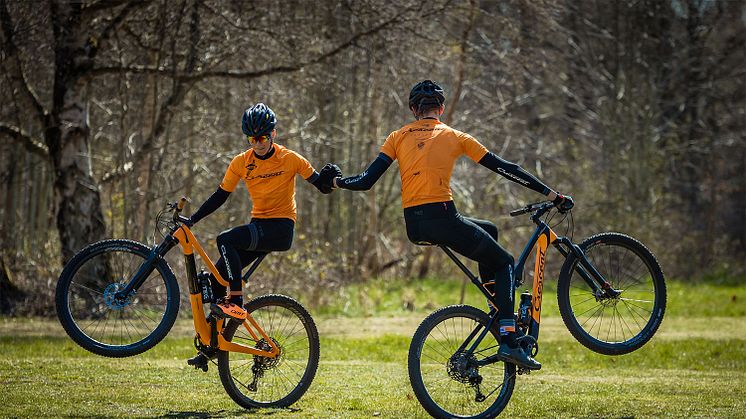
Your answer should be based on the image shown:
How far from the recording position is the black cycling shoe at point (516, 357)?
22.9 ft

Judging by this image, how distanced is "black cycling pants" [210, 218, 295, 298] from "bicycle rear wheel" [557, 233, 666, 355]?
2103 mm

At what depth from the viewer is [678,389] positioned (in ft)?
29.8

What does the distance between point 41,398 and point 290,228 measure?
2216 mm

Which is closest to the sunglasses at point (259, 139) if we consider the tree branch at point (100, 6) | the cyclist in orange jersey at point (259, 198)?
the cyclist in orange jersey at point (259, 198)

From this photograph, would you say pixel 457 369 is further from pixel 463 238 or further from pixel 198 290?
pixel 198 290

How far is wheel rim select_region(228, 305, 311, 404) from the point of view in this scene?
7562mm

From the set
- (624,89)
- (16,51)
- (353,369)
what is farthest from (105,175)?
(624,89)

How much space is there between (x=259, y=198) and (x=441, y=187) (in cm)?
142

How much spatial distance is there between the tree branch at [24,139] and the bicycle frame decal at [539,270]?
11142 millimetres

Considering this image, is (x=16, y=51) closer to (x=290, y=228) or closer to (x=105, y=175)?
(x=105, y=175)

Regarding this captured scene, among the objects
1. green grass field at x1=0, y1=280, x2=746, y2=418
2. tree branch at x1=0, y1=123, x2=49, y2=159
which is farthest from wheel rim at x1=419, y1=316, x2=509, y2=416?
tree branch at x1=0, y1=123, x2=49, y2=159

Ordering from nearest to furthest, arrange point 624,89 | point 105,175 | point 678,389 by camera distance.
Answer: point 678,389 → point 105,175 → point 624,89

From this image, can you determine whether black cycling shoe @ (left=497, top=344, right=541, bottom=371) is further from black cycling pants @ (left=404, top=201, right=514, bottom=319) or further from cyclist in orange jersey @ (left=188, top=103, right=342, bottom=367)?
cyclist in orange jersey @ (left=188, top=103, right=342, bottom=367)

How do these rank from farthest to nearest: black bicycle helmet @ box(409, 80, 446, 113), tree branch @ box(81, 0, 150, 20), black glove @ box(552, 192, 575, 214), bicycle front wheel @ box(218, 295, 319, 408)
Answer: tree branch @ box(81, 0, 150, 20) → bicycle front wheel @ box(218, 295, 319, 408) → black glove @ box(552, 192, 575, 214) → black bicycle helmet @ box(409, 80, 446, 113)
